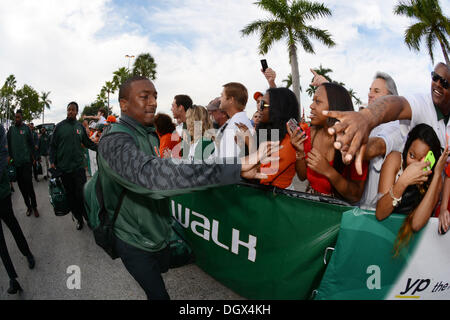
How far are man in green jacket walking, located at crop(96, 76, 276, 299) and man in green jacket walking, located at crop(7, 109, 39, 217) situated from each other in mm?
5426

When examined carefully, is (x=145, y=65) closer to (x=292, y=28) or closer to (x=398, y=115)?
(x=292, y=28)

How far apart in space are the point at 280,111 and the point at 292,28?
774 inches

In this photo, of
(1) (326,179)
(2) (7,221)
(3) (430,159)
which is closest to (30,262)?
(2) (7,221)

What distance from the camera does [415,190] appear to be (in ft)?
6.19

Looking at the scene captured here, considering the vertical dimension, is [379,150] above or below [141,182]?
above

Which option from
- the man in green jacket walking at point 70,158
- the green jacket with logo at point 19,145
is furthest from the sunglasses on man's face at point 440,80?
the green jacket with logo at point 19,145

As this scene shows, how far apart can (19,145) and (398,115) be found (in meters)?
7.25

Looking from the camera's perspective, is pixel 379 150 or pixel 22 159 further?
pixel 22 159

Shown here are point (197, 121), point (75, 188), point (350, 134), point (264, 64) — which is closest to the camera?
point (350, 134)

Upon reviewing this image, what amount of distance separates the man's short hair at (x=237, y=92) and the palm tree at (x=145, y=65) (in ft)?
149

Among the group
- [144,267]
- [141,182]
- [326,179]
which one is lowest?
[144,267]

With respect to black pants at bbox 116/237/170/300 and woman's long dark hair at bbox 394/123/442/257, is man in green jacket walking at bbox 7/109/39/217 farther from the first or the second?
woman's long dark hair at bbox 394/123/442/257

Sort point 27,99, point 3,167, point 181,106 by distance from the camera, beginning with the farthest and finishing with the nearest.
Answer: point 27,99
point 181,106
point 3,167

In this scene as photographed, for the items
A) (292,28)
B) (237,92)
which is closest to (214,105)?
(237,92)
